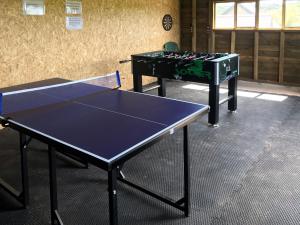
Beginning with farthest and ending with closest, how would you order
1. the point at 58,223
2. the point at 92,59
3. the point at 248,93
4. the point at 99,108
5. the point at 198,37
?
the point at 198,37, the point at 248,93, the point at 92,59, the point at 99,108, the point at 58,223

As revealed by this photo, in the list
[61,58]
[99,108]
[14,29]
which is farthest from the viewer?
[61,58]

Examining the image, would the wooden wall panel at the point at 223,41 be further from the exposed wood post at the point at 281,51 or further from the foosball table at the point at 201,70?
the foosball table at the point at 201,70

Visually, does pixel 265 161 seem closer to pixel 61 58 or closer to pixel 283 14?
pixel 61 58

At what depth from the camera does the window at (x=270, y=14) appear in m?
6.65

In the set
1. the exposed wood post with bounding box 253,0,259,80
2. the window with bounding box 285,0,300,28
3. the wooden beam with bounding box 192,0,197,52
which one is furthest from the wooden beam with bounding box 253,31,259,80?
the wooden beam with bounding box 192,0,197,52

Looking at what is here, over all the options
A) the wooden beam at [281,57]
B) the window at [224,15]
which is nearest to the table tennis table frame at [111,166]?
the wooden beam at [281,57]

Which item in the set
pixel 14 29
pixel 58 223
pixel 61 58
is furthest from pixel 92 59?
pixel 58 223

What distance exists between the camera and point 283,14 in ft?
21.4

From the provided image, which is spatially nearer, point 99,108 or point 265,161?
point 99,108

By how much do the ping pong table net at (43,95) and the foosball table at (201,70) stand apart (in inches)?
61.8

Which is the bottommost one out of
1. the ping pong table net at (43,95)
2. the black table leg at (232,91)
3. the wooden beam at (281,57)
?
the black table leg at (232,91)

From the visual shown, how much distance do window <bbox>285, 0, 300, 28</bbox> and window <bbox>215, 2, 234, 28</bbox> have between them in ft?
3.88

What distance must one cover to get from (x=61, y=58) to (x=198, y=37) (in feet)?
12.4

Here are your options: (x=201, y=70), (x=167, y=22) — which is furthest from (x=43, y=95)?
(x=167, y=22)
